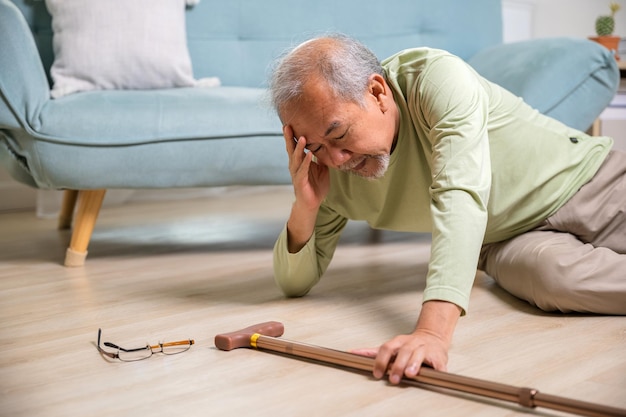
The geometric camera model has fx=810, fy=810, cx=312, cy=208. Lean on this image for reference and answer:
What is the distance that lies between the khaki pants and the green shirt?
33mm

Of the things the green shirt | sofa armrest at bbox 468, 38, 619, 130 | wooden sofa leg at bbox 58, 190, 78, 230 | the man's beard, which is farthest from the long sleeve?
wooden sofa leg at bbox 58, 190, 78, 230

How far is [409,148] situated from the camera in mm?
1702

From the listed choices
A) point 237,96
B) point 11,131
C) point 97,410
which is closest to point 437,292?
point 97,410

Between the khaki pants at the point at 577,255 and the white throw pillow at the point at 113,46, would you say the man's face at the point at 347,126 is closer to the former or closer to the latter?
the khaki pants at the point at 577,255

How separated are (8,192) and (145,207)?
613 millimetres

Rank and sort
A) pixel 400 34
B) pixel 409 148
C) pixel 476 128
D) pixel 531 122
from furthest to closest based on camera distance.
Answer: pixel 400 34 < pixel 531 122 < pixel 409 148 < pixel 476 128

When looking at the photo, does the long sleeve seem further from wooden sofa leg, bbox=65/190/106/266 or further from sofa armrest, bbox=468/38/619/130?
sofa armrest, bbox=468/38/619/130

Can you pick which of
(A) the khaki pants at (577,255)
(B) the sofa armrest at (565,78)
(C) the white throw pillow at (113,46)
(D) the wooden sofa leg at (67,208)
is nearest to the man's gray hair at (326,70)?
(A) the khaki pants at (577,255)

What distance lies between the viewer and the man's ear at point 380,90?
1539 mm

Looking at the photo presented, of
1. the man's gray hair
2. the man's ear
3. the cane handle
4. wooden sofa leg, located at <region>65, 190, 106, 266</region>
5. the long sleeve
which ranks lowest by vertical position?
wooden sofa leg, located at <region>65, 190, 106, 266</region>

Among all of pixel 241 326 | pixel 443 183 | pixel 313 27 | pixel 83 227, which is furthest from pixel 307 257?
pixel 313 27

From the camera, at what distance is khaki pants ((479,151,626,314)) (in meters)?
1.63

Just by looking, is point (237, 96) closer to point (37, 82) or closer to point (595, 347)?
point (37, 82)

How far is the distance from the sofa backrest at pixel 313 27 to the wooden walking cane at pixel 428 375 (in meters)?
1.71
